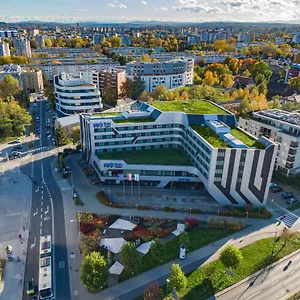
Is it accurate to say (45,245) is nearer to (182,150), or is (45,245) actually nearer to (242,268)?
(242,268)

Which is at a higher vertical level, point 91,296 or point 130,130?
point 130,130

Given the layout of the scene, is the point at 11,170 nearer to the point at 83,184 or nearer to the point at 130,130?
the point at 83,184

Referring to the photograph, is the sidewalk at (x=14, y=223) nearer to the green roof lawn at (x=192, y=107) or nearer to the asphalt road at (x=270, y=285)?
the asphalt road at (x=270, y=285)

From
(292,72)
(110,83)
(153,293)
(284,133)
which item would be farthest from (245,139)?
(292,72)

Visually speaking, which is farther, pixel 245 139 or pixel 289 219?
pixel 245 139

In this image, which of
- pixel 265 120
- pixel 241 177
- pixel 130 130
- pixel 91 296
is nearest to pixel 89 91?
pixel 130 130

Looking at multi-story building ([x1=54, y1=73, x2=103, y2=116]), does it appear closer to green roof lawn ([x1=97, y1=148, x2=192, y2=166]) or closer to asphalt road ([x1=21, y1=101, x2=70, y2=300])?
asphalt road ([x1=21, y1=101, x2=70, y2=300])
